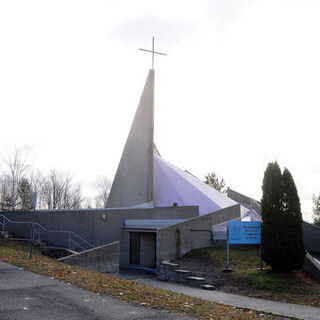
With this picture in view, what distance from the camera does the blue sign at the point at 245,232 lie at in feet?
44.7

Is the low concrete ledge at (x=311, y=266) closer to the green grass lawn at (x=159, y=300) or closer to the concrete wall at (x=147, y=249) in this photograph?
the green grass lawn at (x=159, y=300)

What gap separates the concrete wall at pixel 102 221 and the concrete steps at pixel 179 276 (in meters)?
4.82

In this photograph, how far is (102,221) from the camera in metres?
19.5

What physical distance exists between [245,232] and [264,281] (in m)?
2.71

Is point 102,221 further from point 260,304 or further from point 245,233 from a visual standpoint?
point 260,304

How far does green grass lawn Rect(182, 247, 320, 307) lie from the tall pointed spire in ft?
33.2

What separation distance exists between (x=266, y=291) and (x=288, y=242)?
2269 millimetres

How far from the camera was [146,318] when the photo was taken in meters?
5.63

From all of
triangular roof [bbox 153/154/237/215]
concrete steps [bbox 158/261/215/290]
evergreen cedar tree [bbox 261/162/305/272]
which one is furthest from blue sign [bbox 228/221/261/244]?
triangular roof [bbox 153/154/237/215]

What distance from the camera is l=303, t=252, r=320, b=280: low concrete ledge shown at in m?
12.1

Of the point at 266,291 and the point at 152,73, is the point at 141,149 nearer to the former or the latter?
the point at 152,73

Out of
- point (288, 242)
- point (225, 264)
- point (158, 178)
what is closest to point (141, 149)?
point (158, 178)

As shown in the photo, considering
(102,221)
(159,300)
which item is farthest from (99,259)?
(159,300)

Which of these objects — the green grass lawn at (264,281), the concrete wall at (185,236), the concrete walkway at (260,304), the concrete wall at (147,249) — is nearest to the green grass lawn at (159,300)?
the concrete walkway at (260,304)
